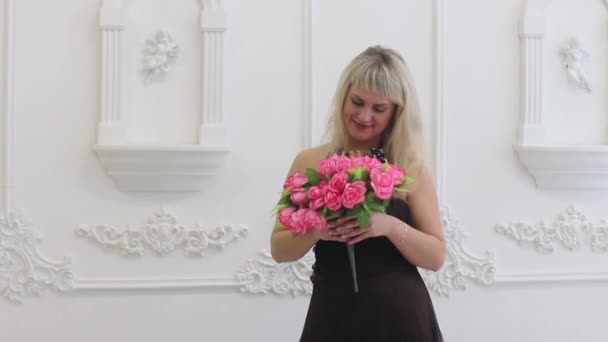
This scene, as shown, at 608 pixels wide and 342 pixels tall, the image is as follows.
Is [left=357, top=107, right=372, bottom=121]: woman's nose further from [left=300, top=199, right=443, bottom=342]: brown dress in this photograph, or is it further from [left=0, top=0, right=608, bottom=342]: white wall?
[left=0, top=0, right=608, bottom=342]: white wall

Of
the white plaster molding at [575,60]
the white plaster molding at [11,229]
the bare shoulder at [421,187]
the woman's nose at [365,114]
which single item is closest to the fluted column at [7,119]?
the white plaster molding at [11,229]

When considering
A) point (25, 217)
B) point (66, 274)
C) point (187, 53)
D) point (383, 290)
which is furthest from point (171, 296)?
point (383, 290)

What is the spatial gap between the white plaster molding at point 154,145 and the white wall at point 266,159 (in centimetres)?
5

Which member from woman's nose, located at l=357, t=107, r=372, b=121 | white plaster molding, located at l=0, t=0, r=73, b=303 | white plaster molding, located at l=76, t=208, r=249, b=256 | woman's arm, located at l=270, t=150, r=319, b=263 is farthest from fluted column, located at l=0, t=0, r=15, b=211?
woman's nose, located at l=357, t=107, r=372, b=121

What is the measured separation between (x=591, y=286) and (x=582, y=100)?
2.88 feet

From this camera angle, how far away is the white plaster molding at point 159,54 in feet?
9.90

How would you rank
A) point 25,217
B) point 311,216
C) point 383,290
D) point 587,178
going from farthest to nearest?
1. point 587,178
2. point 25,217
3. point 383,290
4. point 311,216

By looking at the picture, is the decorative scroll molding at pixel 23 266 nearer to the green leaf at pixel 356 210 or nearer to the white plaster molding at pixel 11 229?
the white plaster molding at pixel 11 229

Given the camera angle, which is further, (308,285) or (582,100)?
(582,100)

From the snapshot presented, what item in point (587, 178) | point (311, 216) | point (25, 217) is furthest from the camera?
point (587, 178)

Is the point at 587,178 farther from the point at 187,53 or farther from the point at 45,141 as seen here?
the point at 45,141

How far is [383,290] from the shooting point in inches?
79.6

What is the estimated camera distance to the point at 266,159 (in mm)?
3123

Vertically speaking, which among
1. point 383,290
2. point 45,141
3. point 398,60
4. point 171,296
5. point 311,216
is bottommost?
point 171,296
